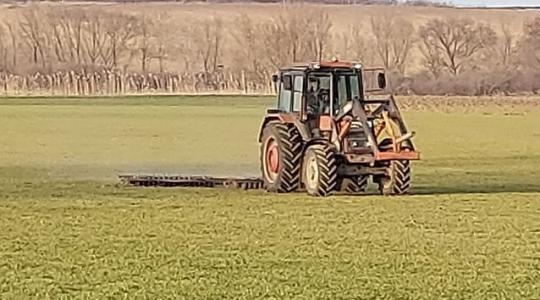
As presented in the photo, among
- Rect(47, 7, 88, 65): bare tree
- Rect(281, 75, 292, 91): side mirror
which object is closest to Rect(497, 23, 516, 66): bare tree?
Rect(47, 7, 88, 65): bare tree

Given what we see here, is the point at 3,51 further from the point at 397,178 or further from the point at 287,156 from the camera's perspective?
the point at 397,178

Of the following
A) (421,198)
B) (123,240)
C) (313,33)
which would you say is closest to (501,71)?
(313,33)

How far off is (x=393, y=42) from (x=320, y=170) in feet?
265

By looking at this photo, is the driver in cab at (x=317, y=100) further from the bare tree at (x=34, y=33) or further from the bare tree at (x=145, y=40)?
the bare tree at (x=145, y=40)

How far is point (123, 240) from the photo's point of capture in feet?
48.9

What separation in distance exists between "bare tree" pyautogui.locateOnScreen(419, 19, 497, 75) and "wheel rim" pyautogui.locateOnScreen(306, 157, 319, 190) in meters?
67.7

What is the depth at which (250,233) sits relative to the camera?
15.6 metres

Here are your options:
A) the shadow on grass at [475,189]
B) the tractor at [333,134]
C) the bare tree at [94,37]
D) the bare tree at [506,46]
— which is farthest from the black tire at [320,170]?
the bare tree at [94,37]

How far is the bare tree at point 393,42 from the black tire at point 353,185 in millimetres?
67722

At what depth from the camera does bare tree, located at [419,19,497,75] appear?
91887 mm

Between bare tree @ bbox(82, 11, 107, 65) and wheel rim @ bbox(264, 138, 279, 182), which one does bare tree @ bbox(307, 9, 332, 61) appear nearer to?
bare tree @ bbox(82, 11, 107, 65)

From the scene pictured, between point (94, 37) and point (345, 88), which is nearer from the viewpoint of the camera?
point (345, 88)

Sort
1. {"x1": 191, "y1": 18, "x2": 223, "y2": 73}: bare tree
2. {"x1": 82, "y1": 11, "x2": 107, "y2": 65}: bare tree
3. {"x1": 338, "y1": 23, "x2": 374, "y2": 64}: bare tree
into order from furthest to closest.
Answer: {"x1": 82, "y1": 11, "x2": 107, "y2": 65}: bare tree → {"x1": 191, "y1": 18, "x2": 223, "y2": 73}: bare tree → {"x1": 338, "y1": 23, "x2": 374, "y2": 64}: bare tree

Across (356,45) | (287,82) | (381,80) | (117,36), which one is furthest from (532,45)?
(381,80)
